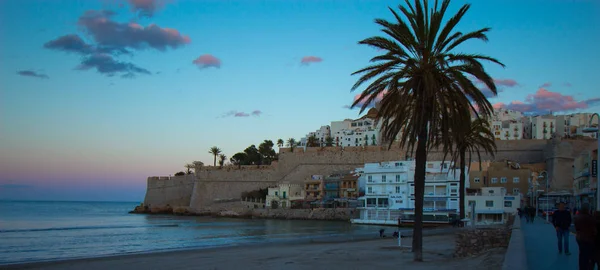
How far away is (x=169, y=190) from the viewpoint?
98188 millimetres

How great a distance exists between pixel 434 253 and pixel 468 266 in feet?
20.4

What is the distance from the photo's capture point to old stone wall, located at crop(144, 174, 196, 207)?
95.7 meters

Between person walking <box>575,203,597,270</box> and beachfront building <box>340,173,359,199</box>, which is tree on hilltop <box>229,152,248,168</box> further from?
person walking <box>575,203,597,270</box>

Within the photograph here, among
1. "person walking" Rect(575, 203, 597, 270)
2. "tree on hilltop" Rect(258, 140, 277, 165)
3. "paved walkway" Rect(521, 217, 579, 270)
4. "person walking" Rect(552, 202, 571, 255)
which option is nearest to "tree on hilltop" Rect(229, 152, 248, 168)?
"tree on hilltop" Rect(258, 140, 277, 165)

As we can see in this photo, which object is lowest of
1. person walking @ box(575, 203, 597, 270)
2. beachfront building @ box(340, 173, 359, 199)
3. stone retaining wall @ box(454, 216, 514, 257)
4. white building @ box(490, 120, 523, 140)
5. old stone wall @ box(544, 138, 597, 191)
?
stone retaining wall @ box(454, 216, 514, 257)

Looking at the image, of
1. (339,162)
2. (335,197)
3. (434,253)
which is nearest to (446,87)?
(434,253)

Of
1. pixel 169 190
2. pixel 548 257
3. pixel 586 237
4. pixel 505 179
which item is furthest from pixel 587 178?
pixel 169 190

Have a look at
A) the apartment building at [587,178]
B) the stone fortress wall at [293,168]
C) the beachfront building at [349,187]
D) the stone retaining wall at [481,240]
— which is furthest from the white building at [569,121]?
the stone retaining wall at [481,240]

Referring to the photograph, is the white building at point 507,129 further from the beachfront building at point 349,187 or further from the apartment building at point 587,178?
the apartment building at point 587,178

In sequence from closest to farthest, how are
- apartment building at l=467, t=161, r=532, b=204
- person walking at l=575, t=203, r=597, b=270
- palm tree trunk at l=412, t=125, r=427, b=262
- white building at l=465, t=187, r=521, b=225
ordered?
person walking at l=575, t=203, r=597, b=270, palm tree trunk at l=412, t=125, r=427, b=262, white building at l=465, t=187, r=521, b=225, apartment building at l=467, t=161, r=532, b=204

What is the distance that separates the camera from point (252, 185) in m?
88.8

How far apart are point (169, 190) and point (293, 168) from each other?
2561 cm

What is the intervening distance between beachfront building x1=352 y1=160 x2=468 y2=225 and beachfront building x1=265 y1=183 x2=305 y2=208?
22.3 meters

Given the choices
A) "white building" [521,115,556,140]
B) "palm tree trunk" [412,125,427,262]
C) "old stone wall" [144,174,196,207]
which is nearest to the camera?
"palm tree trunk" [412,125,427,262]
